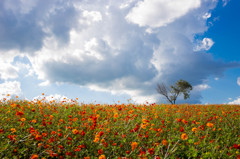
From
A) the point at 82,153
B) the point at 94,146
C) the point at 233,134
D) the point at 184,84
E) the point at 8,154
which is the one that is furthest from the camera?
Result: the point at 184,84

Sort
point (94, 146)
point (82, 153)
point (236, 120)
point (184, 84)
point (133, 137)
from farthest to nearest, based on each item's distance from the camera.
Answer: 1. point (184, 84)
2. point (236, 120)
3. point (133, 137)
4. point (94, 146)
5. point (82, 153)

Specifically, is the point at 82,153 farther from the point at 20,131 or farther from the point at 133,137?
the point at 20,131

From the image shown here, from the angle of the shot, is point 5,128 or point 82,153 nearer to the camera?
point 82,153

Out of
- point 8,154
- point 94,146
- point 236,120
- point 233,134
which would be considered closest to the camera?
point 8,154

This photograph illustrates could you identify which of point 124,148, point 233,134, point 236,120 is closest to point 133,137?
point 124,148

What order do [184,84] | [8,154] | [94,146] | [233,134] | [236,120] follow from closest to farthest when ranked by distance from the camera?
[8,154] → [94,146] → [233,134] → [236,120] → [184,84]

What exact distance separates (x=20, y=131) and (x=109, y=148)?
3.14 meters

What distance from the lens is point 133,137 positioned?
5789 millimetres

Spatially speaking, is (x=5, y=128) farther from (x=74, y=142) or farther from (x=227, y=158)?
(x=227, y=158)

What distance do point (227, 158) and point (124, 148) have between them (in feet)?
9.65

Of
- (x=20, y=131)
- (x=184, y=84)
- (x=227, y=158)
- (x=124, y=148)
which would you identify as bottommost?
(x=227, y=158)

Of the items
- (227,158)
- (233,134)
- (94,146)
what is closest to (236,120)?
(233,134)

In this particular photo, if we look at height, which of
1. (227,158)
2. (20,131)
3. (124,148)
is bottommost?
(227,158)

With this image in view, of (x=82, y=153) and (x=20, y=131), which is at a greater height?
(x=20, y=131)
